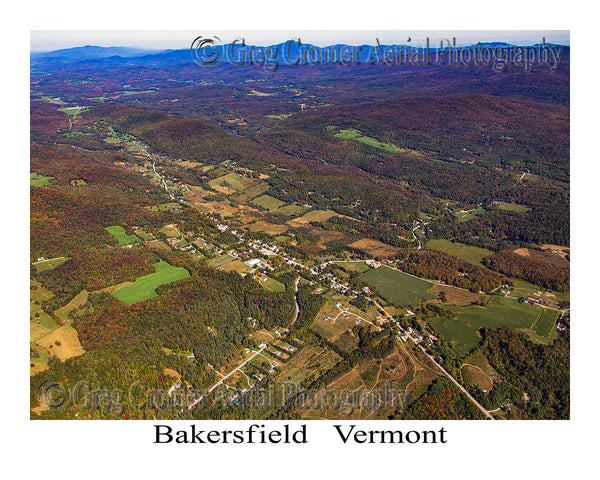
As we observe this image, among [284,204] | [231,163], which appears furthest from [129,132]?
[284,204]

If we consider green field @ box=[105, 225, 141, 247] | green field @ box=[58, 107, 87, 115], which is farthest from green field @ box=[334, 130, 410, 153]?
green field @ box=[58, 107, 87, 115]

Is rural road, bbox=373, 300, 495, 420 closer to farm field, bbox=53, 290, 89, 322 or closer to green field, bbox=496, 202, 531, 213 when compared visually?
farm field, bbox=53, 290, 89, 322

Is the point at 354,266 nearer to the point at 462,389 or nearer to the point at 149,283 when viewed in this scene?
the point at 462,389

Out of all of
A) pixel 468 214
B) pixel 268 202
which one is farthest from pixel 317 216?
pixel 468 214

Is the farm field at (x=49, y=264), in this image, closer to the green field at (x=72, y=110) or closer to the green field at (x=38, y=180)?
the green field at (x=38, y=180)

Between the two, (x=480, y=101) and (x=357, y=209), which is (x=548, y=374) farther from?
(x=480, y=101)

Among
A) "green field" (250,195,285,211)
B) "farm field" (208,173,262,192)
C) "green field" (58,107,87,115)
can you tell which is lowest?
"green field" (250,195,285,211)

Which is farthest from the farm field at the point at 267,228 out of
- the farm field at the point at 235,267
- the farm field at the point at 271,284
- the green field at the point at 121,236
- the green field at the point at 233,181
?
the green field at the point at 233,181
